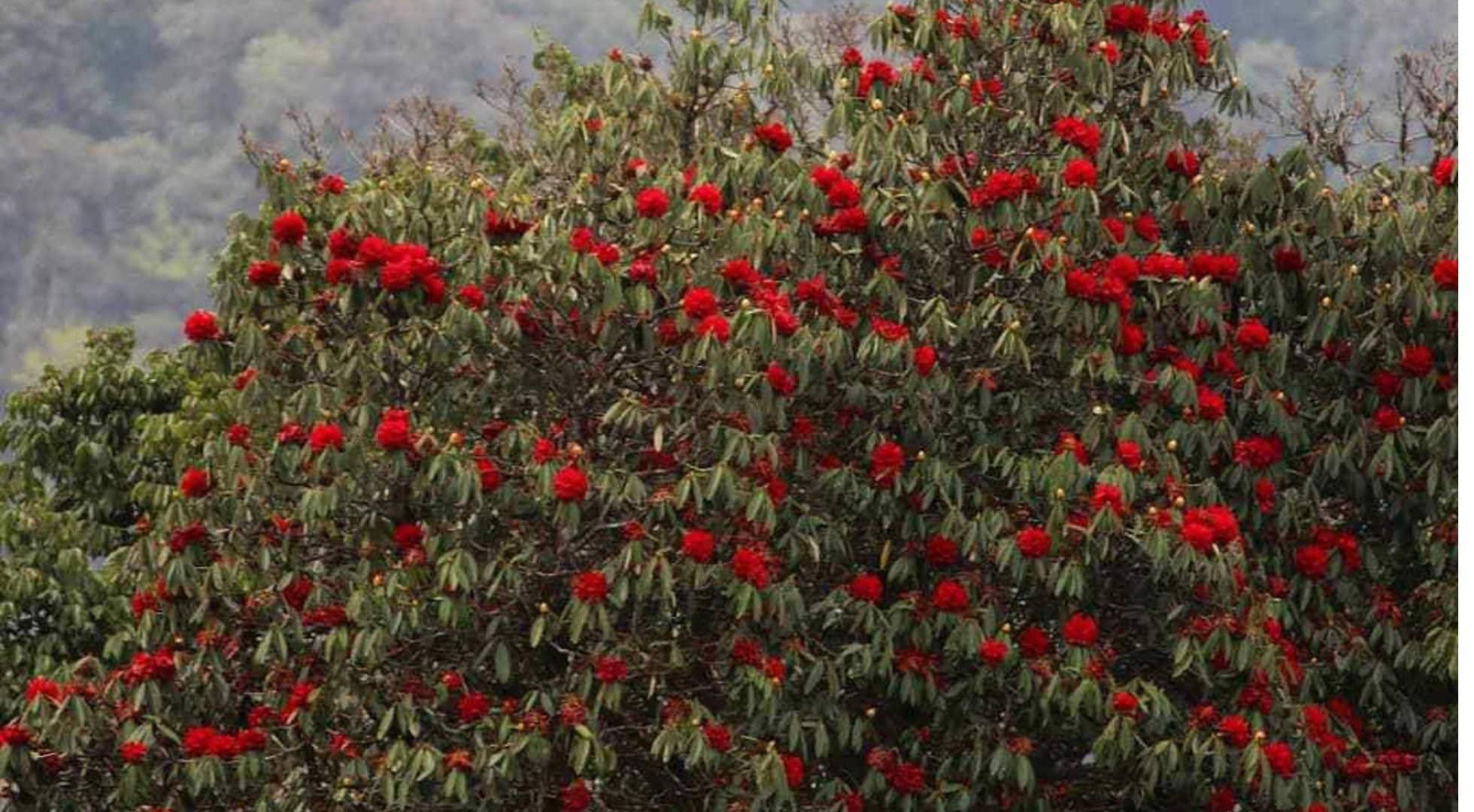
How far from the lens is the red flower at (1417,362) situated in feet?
23.6

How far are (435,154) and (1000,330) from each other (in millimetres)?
7175

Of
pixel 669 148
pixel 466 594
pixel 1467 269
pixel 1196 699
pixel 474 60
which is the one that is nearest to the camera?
pixel 1467 269

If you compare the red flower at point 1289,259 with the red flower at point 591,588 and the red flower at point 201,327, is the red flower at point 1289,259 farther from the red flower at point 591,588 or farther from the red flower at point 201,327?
the red flower at point 201,327

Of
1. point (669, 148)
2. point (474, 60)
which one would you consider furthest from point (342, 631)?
point (474, 60)

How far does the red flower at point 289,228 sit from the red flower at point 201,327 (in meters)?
0.30

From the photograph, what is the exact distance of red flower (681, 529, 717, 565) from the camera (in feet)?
20.5

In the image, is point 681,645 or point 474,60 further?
point 474,60

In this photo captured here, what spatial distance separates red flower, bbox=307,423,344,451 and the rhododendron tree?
15 millimetres

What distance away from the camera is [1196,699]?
7.12 metres

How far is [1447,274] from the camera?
7055 millimetres

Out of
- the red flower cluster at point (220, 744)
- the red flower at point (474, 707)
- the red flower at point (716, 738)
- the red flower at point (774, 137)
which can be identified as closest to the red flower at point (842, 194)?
the red flower at point (774, 137)

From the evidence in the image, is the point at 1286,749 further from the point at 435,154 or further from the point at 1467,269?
the point at 435,154

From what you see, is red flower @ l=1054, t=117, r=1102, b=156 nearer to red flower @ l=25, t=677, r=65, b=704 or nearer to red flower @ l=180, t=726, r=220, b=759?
red flower @ l=180, t=726, r=220, b=759

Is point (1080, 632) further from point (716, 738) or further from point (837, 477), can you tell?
point (716, 738)
